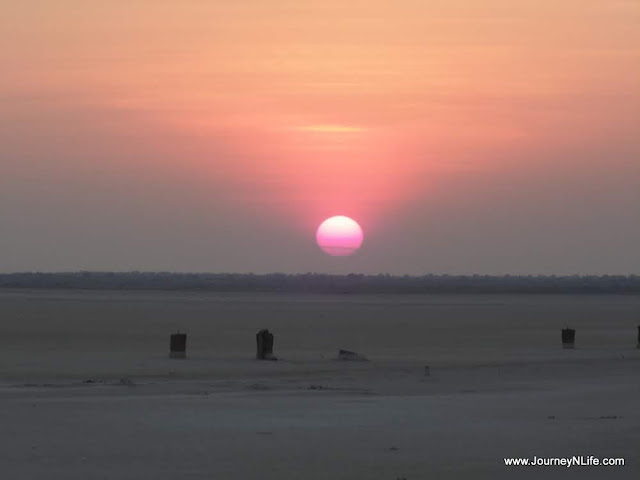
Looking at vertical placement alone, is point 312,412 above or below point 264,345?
below

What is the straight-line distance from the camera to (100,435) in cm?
1548

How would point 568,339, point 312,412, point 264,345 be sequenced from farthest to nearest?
1. point 568,339
2. point 264,345
3. point 312,412

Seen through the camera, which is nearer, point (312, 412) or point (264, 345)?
point (312, 412)

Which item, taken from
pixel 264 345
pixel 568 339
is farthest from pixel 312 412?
pixel 568 339

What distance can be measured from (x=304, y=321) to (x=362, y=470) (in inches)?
2155

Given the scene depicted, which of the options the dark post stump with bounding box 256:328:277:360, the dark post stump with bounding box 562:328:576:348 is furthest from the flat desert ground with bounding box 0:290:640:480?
the dark post stump with bounding box 562:328:576:348

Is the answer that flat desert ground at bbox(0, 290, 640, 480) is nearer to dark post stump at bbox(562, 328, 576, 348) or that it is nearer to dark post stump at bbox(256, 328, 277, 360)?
dark post stump at bbox(256, 328, 277, 360)

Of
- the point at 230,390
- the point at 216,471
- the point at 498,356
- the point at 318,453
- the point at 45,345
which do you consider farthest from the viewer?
the point at 45,345

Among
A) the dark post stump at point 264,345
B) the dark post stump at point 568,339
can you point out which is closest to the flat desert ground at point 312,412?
the dark post stump at point 264,345

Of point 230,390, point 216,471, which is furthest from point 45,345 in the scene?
point 216,471

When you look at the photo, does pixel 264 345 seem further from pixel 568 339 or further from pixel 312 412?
pixel 312 412

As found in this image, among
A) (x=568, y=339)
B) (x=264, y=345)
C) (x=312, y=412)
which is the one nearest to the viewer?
(x=312, y=412)

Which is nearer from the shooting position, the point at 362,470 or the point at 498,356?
the point at 362,470

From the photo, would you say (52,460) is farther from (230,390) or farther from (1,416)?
(230,390)
